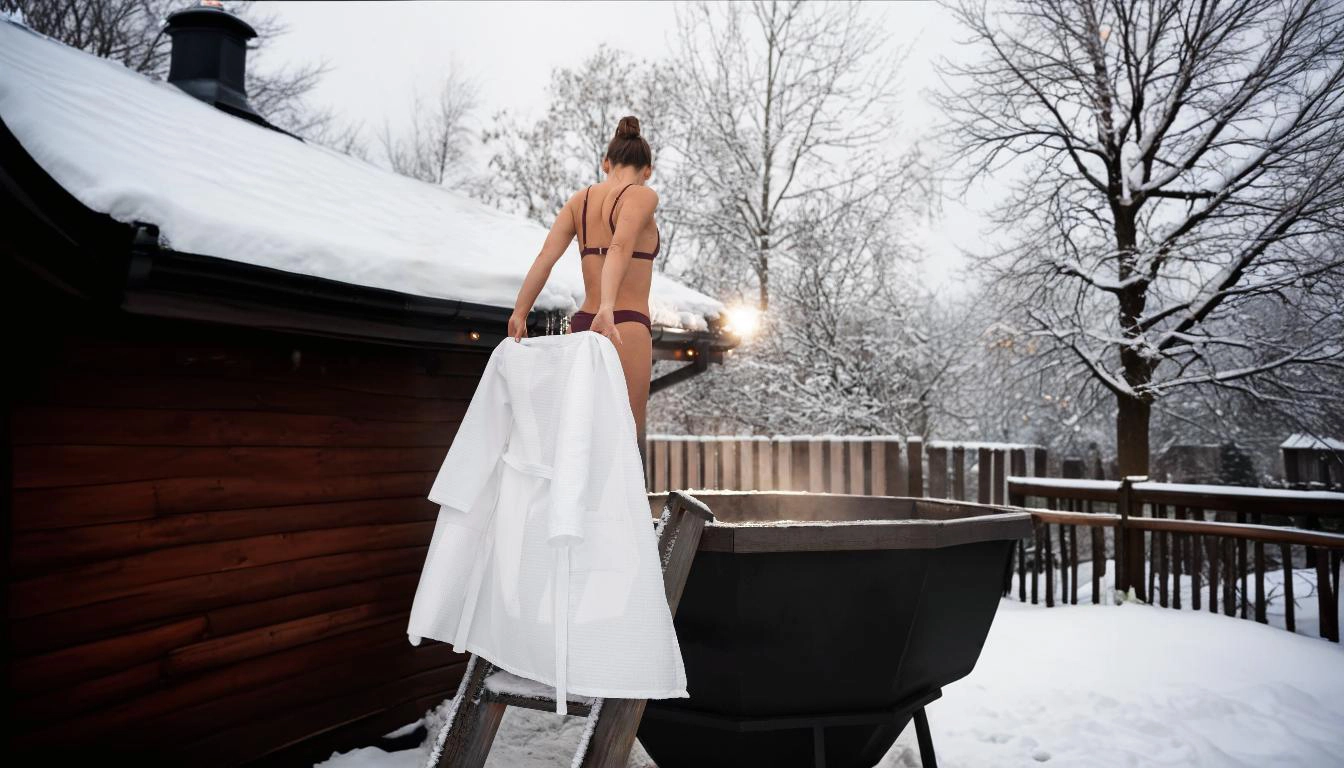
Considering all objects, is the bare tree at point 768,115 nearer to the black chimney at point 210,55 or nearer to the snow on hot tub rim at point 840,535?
the black chimney at point 210,55

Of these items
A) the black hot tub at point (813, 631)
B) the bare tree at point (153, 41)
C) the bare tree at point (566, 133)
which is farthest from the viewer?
the bare tree at point (566, 133)

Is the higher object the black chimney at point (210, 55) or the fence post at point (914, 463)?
the black chimney at point (210, 55)

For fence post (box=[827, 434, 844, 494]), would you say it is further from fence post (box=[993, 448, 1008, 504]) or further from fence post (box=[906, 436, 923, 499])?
fence post (box=[993, 448, 1008, 504])

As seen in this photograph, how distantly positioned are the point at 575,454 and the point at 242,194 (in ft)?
6.68

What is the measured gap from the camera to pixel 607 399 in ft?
6.01

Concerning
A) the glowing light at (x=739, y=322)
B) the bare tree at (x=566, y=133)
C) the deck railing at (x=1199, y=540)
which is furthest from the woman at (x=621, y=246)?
the bare tree at (x=566, y=133)

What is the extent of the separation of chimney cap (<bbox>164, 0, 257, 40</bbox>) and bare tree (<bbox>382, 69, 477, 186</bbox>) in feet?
49.9

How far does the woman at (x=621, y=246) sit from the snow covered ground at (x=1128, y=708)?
1.99 m

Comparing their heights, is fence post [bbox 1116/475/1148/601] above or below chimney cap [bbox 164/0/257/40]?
below

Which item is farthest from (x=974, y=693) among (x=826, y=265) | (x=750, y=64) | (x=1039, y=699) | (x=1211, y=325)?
(x=750, y=64)

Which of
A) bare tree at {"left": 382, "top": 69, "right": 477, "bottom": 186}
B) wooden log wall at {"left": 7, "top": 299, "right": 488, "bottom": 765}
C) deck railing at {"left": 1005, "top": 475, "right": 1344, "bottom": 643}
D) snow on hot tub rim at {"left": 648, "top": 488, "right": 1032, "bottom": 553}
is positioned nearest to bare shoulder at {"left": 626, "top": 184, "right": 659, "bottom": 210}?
snow on hot tub rim at {"left": 648, "top": 488, "right": 1032, "bottom": 553}

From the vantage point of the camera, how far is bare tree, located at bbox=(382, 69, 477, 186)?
20.6 metres

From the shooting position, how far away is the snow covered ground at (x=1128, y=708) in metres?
3.16

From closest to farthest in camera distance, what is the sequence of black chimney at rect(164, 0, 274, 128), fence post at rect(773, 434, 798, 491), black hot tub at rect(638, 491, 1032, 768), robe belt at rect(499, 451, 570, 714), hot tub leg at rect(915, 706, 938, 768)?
robe belt at rect(499, 451, 570, 714) → black hot tub at rect(638, 491, 1032, 768) → hot tub leg at rect(915, 706, 938, 768) → black chimney at rect(164, 0, 274, 128) → fence post at rect(773, 434, 798, 491)
